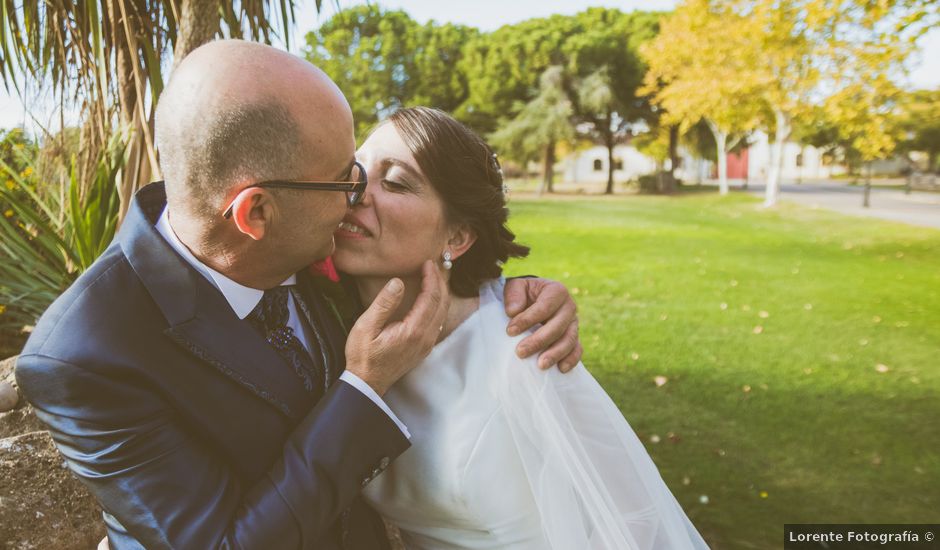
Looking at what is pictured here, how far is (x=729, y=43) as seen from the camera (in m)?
23.5

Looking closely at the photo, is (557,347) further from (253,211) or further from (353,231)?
(253,211)

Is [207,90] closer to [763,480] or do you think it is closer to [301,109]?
[301,109]

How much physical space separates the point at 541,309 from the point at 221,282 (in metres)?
1.06

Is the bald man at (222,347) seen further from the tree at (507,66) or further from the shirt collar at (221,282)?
the tree at (507,66)

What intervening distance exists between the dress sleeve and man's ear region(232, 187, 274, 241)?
90 cm

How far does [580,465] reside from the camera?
207 centimetres

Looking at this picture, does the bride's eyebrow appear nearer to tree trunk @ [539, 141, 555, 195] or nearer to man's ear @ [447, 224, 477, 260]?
man's ear @ [447, 224, 477, 260]

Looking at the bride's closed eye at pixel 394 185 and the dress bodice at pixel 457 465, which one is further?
the bride's closed eye at pixel 394 185

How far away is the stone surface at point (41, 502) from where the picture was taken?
2.34 metres

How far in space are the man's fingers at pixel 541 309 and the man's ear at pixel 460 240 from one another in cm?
34

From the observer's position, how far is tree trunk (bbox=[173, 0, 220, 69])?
11.0 ft

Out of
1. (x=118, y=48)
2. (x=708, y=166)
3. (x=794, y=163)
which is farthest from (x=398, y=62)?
(x=794, y=163)

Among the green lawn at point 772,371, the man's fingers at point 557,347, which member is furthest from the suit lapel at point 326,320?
the green lawn at point 772,371

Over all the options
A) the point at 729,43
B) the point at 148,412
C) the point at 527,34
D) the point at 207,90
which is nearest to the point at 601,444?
the point at 148,412
